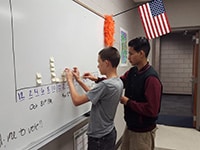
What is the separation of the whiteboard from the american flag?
1.57m

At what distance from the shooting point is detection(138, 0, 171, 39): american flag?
2.66 m

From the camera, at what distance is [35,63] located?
1013 millimetres

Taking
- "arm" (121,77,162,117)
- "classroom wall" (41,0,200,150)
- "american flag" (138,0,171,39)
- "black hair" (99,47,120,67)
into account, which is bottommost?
"arm" (121,77,162,117)

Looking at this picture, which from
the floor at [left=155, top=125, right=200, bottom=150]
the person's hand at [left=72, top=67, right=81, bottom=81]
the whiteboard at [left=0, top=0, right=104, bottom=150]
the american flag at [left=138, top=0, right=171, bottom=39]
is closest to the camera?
the whiteboard at [left=0, top=0, right=104, bottom=150]

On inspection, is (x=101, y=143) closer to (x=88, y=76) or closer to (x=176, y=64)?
(x=88, y=76)

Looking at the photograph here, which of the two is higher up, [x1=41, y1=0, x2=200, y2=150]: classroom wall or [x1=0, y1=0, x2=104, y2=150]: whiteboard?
[x1=41, y1=0, x2=200, y2=150]: classroom wall

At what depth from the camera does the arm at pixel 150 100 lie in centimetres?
154

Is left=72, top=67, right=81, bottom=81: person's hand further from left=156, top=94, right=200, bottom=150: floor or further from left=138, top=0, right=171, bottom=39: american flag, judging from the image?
left=156, top=94, right=200, bottom=150: floor

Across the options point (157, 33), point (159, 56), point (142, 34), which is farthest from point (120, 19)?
point (159, 56)

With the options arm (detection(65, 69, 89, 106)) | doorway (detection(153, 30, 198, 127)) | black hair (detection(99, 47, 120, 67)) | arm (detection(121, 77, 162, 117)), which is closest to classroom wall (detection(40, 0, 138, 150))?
arm (detection(65, 69, 89, 106))

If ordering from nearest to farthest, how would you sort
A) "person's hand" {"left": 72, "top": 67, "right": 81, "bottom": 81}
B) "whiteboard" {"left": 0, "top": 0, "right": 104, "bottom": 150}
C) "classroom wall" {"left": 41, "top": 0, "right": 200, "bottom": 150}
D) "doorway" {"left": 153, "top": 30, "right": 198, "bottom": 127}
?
"whiteboard" {"left": 0, "top": 0, "right": 104, "bottom": 150}
"person's hand" {"left": 72, "top": 67, "right": 81, "bottom": 81}
"classroom wall" {"left": 41, "top": 0, "right": 200, "bottom": 150}
"doorway" {"left": 153, "top": 30, "right": 198, "bottom": 127}

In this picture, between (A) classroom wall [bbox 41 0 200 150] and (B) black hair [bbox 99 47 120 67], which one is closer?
(B) black hair [bbox 99 47 120 67]

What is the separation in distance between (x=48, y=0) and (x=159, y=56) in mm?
6902

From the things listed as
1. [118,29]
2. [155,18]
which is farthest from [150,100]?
[118,29]
